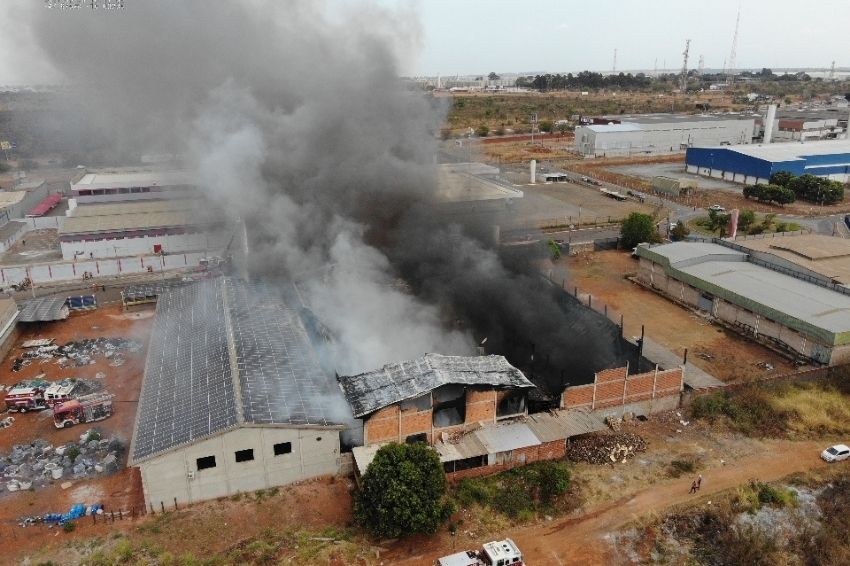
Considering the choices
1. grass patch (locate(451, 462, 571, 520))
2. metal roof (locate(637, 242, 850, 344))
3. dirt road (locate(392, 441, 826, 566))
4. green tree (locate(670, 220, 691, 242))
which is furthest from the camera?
green tree (locate(670, 220, 691, 242))

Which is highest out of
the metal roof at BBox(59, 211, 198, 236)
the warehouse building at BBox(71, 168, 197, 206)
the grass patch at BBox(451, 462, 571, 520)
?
the warehouse building at BBox(71, 168, 197, 206)

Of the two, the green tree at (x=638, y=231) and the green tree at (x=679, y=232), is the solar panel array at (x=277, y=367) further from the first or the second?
the green tree at (x=679, y=232)

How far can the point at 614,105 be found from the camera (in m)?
119

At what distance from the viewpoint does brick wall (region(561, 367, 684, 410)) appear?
19156 mm

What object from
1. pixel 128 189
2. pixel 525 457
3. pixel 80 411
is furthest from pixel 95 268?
pixel 525 457

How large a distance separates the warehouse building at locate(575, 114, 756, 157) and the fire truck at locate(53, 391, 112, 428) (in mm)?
63360

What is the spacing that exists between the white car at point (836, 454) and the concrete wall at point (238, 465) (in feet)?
45.8

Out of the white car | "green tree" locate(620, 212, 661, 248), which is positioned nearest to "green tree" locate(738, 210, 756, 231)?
"green tree" locate(620, 212, 661, 248)

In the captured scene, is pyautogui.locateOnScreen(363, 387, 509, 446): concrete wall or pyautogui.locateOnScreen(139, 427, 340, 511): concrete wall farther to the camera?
pyautogui.locateOnScreen(363, 387, 509, 446): concrete wall

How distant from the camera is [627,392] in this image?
65.0 feet

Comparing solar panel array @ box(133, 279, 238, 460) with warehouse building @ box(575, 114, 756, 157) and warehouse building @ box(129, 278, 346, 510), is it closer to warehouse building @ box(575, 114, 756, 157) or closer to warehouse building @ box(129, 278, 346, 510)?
warehouse building @ box(129, 278, 346, 510)

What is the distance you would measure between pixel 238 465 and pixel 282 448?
1170 millimetres

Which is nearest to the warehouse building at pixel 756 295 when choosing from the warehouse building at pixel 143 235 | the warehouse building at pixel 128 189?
the warehouse building at pixel 143 235

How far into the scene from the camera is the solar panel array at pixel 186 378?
52.7 feet
